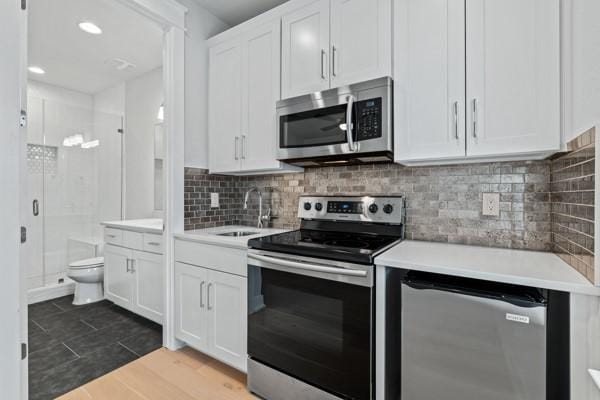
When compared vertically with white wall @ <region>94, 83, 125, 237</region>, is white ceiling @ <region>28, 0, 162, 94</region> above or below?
above

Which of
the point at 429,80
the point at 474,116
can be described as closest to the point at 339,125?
the point at 429,80

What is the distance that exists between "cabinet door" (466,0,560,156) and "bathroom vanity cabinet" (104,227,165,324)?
2.35 metres

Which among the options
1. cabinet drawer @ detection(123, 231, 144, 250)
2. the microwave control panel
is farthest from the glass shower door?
the microwave control panel

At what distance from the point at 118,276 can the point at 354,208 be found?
2462mm

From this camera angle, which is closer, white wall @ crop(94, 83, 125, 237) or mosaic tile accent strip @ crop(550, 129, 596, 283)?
mosaic tile accent strip @ crop(550, 129, 596, 283)

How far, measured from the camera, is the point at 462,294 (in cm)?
109

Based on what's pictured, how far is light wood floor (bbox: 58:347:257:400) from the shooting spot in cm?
167

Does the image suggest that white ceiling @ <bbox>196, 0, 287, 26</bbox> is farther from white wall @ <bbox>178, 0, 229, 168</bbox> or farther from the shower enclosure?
the shower enclosure

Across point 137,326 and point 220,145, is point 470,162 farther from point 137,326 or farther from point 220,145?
point 137,326

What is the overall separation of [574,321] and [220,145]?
2.25 meters

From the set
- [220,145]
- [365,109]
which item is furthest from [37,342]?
[365,109]

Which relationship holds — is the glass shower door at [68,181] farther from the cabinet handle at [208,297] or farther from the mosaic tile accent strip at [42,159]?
the cabinet handle at [208,297]

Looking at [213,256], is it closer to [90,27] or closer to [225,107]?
[225,107]

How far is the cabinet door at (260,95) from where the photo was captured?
2023mm
